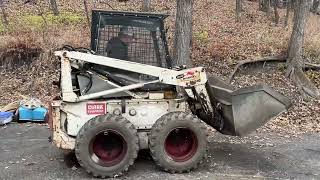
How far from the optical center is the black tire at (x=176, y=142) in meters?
6.66

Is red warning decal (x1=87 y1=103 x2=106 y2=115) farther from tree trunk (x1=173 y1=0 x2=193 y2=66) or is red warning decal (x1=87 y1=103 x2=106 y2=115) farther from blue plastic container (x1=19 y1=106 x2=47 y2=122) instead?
tree trunk (x1=173 y1=0 x2=193 y2=66)

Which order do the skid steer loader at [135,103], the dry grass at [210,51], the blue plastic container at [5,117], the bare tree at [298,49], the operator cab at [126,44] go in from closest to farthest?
the skid steer loader at [135,103] < the operator cab at [126,44] < the blue plastic container at [5,117] < the dry grass at [210,51] < the bare tree at [298,49]

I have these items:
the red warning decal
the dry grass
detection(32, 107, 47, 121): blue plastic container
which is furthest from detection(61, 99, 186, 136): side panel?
the dry grass

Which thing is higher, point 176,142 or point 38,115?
point 176,142

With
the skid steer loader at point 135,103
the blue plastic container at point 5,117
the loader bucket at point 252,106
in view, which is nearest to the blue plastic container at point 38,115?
the blue plastic container at point 5,117

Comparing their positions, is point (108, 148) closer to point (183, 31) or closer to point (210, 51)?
point (183, 31)

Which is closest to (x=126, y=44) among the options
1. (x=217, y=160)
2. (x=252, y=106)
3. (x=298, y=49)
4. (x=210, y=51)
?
(x=252, y=106)

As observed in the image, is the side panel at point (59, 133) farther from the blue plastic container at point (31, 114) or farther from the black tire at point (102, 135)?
the blue plastic container at point (31, 114)

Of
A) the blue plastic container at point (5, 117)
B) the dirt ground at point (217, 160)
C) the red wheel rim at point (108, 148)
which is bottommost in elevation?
the dirt ground at point (217, 160)

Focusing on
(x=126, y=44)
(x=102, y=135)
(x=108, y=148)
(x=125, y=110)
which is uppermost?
(x=126, y=44)

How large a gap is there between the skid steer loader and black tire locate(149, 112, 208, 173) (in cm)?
1

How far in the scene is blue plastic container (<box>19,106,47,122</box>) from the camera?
32.6ft

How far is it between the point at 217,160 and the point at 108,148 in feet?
5.66

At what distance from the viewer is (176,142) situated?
7.07 m
